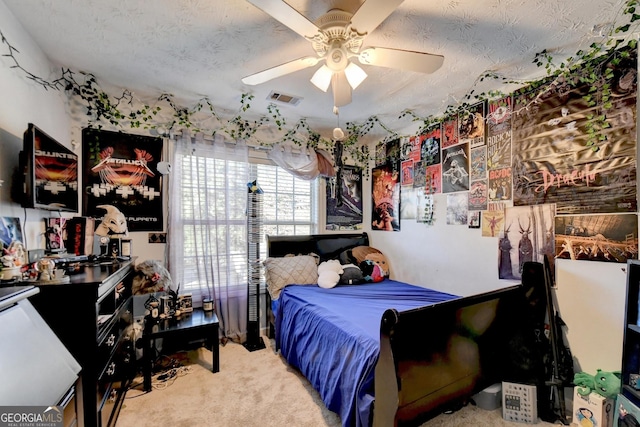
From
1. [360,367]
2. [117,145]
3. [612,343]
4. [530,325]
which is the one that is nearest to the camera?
[360,367]

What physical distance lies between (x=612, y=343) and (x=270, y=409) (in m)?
2.34

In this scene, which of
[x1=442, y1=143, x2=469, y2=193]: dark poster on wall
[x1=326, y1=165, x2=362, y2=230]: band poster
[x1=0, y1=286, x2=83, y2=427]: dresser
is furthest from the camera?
[x1=326, y1=165, x2=362, y2=230]: band poster

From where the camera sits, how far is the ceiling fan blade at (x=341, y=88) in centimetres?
176

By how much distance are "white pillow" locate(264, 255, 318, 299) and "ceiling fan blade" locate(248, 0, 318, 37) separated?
228 cm

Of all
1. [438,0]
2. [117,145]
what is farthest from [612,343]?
[117,145]

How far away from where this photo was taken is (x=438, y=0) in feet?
4.75

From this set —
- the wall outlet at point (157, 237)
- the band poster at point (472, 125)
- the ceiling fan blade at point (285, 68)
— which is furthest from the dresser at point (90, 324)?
the band poster at point (472, 125)

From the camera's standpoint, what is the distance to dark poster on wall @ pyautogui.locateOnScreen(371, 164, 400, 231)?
3531 mm

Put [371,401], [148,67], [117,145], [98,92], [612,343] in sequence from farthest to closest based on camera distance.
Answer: [117,145] < [98,92] < [148,67] < [612,343] < [371,401]

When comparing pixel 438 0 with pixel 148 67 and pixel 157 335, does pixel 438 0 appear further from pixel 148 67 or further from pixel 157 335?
pixel 157 335

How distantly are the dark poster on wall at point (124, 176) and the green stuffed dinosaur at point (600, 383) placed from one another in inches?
142

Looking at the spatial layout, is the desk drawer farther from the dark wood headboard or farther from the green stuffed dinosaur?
the green stuffed dinosaur

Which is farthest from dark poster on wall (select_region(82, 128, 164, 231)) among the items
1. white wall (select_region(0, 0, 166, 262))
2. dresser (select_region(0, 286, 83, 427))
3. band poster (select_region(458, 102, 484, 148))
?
band poster (select_region(458, 102, 484, 148))

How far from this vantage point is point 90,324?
133 cm
